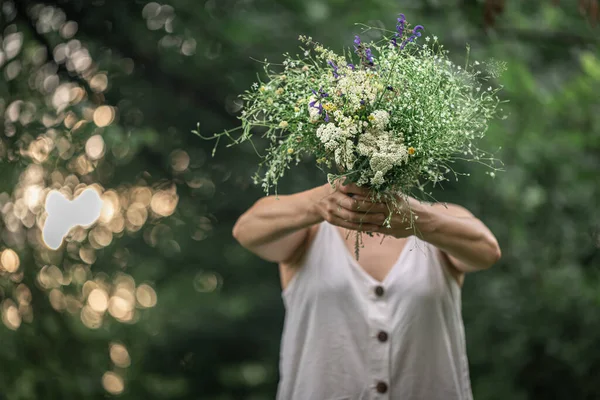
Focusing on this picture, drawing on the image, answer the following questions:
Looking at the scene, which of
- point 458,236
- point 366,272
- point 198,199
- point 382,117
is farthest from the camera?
point 198,199

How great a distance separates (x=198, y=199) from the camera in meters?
4.35

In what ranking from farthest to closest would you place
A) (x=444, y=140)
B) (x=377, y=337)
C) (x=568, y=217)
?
1. (x=568, y=217)
2. (x=377, y=337)
3. (x=444, y=140)

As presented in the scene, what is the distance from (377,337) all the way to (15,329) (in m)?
Result: 2.55

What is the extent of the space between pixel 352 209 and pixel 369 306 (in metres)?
0.38

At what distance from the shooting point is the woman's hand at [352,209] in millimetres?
1993

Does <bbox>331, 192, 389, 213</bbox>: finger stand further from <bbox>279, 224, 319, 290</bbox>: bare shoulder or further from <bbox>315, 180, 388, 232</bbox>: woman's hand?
<bbox>279, 224, 319, 290</bbox>: bare shoulder

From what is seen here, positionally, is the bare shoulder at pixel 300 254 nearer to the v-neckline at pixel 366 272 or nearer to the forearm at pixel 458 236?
the v-neckline at pixel 366 272

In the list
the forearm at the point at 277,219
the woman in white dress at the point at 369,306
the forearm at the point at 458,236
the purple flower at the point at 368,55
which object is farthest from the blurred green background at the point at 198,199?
the purple flower at the point at 368,55

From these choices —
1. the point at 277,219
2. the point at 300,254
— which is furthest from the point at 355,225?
the point at 300,254

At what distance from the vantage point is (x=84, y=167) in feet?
13.3

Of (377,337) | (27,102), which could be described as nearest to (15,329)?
(27,102)

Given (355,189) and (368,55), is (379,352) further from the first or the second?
(368,55)

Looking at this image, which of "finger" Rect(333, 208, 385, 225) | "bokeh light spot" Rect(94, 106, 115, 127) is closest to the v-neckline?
"finger" Rect(333, 208, 385, 225)

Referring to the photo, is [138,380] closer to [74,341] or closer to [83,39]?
[74,341]
